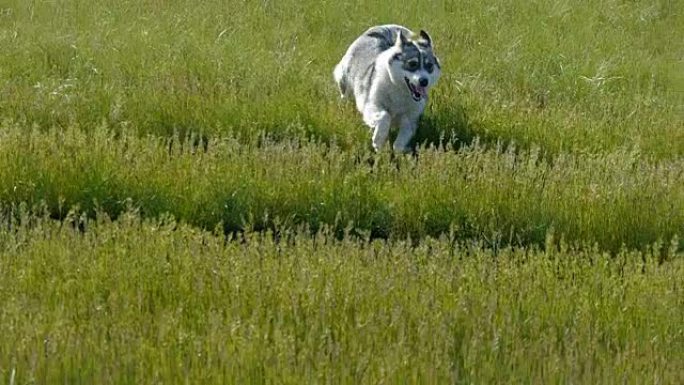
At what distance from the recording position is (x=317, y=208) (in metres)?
5.86

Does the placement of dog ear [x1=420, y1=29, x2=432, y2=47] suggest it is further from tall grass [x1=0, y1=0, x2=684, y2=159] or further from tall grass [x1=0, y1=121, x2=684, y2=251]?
tall grass [x1=0, y1=121, x2=684, y2=251]

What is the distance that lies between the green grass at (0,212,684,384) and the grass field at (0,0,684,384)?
0.01 meters

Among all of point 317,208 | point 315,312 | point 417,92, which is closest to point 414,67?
point 417,92

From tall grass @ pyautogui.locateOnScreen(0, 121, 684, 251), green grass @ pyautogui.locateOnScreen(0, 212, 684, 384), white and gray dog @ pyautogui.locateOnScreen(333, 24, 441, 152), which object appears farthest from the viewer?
white and gray dog @ pyautogui.locateOnScreen(333, 24, 441, 152)

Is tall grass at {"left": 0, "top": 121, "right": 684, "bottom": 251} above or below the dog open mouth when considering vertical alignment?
below

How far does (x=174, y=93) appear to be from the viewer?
7.73 meters

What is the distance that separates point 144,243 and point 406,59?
3.88 meters

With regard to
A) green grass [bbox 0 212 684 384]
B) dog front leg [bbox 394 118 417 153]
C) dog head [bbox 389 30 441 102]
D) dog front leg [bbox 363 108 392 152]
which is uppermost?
dog head [bbox 389 30 441 102]

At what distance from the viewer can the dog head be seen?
24.8ft

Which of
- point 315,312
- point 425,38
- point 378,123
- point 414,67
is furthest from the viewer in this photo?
point 425,38

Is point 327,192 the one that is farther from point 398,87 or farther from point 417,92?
point 398,87

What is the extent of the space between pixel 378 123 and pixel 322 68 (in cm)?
224

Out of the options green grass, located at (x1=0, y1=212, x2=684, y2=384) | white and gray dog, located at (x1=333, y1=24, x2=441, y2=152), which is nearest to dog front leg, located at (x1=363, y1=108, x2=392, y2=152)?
white and gray dog, located at (x1=333, y1=24, x2=441, y2=152)

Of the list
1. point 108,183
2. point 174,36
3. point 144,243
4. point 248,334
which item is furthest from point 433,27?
point 248,334
